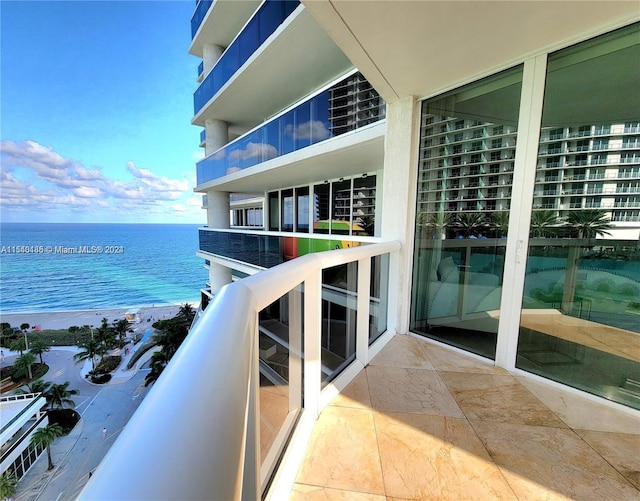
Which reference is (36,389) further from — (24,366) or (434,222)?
(434,222)

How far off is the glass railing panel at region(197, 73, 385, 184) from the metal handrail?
14.7ft

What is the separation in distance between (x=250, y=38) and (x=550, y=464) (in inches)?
362

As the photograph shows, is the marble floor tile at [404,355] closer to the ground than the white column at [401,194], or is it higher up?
closer to the ground

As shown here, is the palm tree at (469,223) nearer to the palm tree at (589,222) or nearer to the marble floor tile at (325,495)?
the palm tree at (589,222)

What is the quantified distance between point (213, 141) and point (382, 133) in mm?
9114

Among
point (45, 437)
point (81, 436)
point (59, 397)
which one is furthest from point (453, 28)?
point (59, 397)

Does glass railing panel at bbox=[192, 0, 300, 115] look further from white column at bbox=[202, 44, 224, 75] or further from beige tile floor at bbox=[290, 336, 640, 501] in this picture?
beige tile floor at bbox=[290, 336, 640, 501]

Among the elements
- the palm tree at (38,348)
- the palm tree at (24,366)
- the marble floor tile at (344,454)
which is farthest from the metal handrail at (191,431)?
the palm tree at (38,348)

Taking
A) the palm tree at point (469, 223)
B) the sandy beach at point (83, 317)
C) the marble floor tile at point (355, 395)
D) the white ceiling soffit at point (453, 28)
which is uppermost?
the white ceiling soffit at point (453, 28)

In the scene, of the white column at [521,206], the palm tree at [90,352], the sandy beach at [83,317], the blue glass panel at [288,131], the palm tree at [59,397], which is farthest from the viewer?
the sandy beach at [83,317]

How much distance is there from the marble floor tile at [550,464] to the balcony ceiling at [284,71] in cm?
663

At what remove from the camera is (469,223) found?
2902 mm

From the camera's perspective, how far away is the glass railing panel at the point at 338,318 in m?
2.12

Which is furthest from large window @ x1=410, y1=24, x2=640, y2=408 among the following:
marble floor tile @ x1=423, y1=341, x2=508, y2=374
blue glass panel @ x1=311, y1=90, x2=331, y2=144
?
blue glass panel @ x1=311, y1=90, x2=331, y2=144
